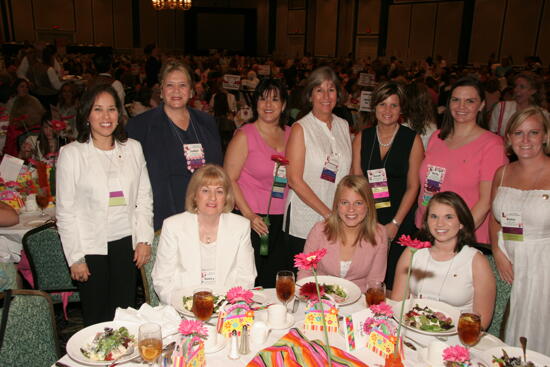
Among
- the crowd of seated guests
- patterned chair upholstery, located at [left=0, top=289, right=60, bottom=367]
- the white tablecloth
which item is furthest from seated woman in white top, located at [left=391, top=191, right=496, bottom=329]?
the white tablecloth

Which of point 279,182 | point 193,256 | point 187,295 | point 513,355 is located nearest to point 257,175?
point 279,182

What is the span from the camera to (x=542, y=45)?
13.6 m

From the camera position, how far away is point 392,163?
123 inches

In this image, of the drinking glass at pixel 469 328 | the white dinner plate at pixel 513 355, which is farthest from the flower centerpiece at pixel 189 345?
the white dinner plate at pixel 513 355

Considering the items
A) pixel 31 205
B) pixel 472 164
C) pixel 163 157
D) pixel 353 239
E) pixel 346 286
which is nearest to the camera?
pixel 346 286

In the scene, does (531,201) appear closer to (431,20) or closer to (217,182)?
(217,182)

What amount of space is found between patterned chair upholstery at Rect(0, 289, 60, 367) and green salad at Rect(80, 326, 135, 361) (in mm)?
313


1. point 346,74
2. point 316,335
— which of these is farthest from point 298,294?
point 346,74

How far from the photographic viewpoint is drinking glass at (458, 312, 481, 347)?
1.62 m

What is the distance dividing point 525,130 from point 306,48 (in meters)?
20.0

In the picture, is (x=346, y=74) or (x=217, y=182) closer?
(x=217, y=182)

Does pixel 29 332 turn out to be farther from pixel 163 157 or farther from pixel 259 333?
pixel 163 157

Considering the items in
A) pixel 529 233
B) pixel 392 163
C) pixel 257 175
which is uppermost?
pixel 392 163

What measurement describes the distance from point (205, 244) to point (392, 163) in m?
1.39
